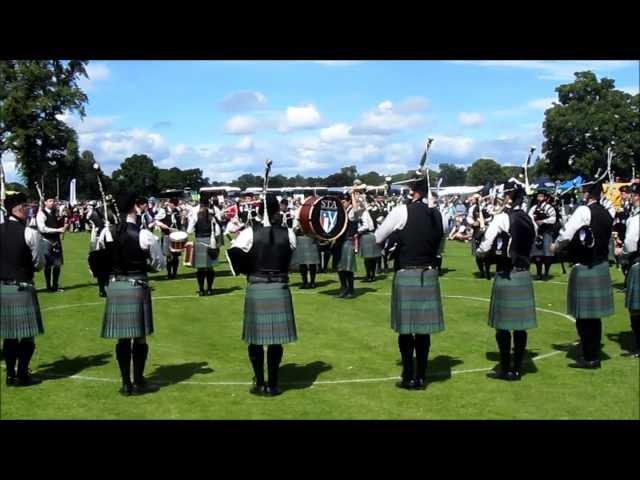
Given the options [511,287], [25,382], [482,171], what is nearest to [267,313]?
[511,287]

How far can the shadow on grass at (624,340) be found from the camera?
834 cm

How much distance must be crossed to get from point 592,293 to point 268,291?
11.6 ft

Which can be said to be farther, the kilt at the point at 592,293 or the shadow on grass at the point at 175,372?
the kilt at the point at 592,293

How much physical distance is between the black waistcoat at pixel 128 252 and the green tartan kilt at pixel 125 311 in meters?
0.14

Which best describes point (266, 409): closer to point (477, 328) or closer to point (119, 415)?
point (119, 415)

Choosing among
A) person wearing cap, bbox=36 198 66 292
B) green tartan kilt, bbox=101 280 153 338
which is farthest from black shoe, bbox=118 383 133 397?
person wearing cap, bbox=36 198 66 292

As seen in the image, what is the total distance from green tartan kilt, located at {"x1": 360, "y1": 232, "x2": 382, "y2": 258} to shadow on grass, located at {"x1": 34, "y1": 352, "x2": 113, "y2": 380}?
713 centimetres

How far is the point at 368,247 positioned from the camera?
47.8 feet

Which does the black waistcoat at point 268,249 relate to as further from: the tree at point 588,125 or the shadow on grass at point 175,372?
the tree at point 588,125

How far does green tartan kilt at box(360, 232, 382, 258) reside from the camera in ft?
Result: 47.4

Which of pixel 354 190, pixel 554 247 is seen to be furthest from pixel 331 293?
pixel 554 247

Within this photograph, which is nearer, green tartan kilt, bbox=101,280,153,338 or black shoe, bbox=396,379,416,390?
green tartan kilt, bbox=101,280,153,338

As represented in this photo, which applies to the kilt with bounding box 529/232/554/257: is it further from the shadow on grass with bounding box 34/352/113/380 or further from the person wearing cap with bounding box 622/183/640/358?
the shadow on grass with bounding box 34/352/113/380

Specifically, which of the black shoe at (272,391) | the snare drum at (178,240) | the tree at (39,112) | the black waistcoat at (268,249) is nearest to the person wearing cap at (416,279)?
the black waistcoat at (268,249)
